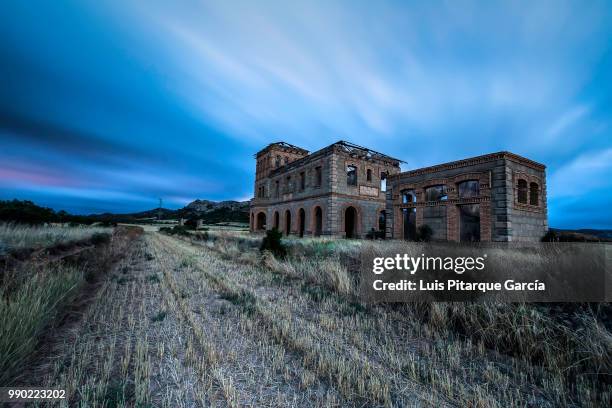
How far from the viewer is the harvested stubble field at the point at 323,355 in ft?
7.68

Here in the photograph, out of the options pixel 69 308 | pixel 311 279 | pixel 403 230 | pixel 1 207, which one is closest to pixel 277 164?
pixel 403 230

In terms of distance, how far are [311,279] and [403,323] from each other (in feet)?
11.2

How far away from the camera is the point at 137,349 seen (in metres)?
3.04

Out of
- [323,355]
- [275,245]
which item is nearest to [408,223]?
[275,245]

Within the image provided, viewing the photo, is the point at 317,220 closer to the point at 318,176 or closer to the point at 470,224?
the point at 318,176

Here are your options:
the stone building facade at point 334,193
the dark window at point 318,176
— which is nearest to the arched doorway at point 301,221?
the stone building facade at point 334,193

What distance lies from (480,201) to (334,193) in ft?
31.1

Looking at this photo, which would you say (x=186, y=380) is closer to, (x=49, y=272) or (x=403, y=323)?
(x=403, y=323)

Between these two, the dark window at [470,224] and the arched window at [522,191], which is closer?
the arched window at [522,191]

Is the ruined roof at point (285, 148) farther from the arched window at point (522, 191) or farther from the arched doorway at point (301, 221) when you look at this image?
the arched window at point (522, 191)

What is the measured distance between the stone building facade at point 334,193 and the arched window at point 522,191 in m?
8.45

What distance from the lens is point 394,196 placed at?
16812 millimetres

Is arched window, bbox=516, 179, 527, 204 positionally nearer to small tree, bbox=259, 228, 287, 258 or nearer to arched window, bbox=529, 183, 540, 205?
arched window, bbox=529, 183, 540, 205

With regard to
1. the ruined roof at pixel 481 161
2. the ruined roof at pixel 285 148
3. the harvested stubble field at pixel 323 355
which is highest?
the ruined roof at pixel 285 148
